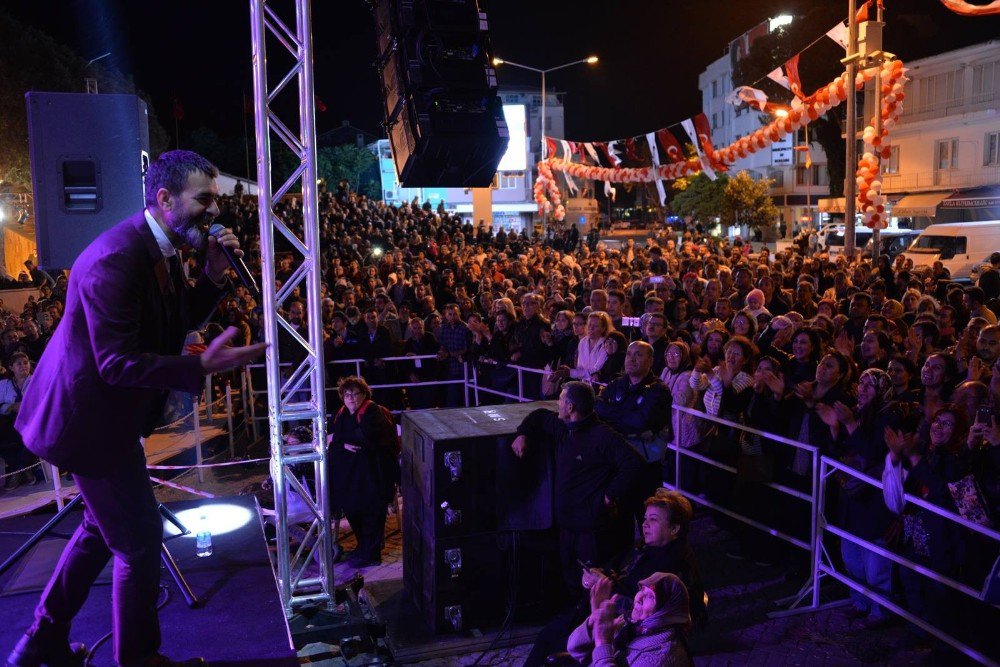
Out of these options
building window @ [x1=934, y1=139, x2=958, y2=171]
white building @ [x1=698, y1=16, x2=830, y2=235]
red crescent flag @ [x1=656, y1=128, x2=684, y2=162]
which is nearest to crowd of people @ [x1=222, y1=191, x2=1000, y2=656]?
red crescent flag @ [x1=656, y1=128, x2=684, y2=162]

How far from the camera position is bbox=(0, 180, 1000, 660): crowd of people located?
15.8 ft

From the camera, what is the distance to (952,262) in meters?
19.9

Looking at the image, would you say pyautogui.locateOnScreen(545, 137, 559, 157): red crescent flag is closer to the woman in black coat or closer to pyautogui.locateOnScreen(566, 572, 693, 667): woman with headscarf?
the woman in black coat

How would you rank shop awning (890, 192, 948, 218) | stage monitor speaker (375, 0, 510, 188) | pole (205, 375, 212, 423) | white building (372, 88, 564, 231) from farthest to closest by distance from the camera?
white building (372, 88, 564, 231), shop awning (890, 192, 948, 218), pole (205, 375, 212, 423), stage monitor speaker (375, 0, 510, 188)

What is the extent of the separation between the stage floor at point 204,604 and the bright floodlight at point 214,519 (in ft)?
0.34

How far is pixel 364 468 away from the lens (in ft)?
21.5

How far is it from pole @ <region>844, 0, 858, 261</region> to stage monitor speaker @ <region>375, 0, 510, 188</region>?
1071cm

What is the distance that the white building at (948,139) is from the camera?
34781mm

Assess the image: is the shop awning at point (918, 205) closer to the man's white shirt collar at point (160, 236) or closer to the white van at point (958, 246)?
the white van at point (958, 246)

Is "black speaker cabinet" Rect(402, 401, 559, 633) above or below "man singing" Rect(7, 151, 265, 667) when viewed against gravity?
below

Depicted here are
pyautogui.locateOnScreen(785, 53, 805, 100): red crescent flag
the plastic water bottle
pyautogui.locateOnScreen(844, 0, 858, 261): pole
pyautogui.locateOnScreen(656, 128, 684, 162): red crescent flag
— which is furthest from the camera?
pyautogui.locateOnScreen(656, 128, 684, 162): red crescent flag

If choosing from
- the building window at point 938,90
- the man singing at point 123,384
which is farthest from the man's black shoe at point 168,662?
the building window at point 938,90

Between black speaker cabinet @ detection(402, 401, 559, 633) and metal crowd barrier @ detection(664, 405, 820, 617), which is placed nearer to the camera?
black speaker cabinet @ detection(402, 401, 559, 633)

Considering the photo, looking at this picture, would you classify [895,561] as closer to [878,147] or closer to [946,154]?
[878,147]
